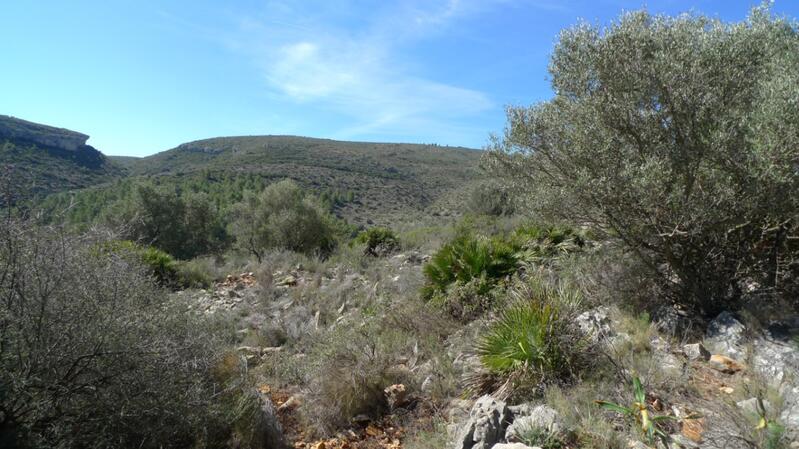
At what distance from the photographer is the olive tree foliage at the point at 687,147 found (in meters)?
4.12

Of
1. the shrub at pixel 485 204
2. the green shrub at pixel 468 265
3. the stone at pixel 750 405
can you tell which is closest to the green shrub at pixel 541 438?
the stone at pixel 750 405

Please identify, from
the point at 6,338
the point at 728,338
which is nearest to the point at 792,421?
the point at 728,338

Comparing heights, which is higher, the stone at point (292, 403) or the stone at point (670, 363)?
the stone at point (670, 363)

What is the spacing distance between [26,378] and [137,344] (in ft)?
2.35

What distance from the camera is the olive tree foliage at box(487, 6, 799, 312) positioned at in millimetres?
4117

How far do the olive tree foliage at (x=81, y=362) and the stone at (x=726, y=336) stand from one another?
4676 mm

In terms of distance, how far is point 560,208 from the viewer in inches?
205

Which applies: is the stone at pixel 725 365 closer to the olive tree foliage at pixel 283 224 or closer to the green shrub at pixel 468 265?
the green shrub at pixel 468 265

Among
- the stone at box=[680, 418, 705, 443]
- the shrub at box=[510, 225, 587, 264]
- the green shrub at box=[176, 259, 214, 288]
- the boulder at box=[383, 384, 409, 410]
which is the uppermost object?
the shrub at box=[510, 225, 587, 264]

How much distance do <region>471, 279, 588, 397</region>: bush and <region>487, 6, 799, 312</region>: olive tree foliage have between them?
1.24 meters

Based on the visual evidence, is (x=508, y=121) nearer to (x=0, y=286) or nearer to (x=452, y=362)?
(x=452, y=362)

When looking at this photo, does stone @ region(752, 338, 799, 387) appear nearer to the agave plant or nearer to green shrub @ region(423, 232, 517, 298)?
the agave plant

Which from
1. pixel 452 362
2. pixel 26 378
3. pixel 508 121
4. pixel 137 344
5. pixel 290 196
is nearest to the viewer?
pixel 26 378

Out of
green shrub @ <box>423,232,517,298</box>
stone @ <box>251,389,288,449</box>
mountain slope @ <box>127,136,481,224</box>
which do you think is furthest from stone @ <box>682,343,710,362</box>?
mountain slope @ <box>127,136,481,224</box>
